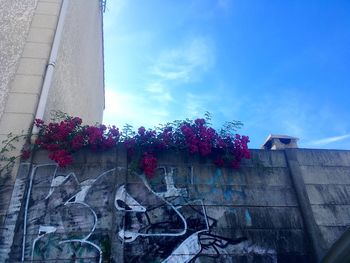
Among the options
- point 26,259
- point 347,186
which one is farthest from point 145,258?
point 347,186

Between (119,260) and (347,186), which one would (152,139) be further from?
(347,186)

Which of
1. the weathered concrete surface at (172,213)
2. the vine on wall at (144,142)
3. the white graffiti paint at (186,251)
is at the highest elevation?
the vine on wall at (144,142)

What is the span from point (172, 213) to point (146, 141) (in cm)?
101

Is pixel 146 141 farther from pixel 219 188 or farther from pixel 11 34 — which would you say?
pixel 11 34

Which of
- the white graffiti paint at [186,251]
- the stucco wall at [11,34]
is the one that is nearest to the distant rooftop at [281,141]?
the white graffiti paint at [186,251]

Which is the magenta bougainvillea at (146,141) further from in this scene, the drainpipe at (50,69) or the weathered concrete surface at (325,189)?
the weathered concrete surface at (325,189)

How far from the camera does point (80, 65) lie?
255 inches

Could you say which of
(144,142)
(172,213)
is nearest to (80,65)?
(144,142)

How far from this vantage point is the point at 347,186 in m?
4.21

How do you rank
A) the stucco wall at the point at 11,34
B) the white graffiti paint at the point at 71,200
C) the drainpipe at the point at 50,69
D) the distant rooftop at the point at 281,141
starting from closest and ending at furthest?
the white graffiti paint at the point at 71,200 < the drainpipe at the point at 50,69 < the stucco wall at the point at 11,34 < the distant rooftop at the point at 281,141

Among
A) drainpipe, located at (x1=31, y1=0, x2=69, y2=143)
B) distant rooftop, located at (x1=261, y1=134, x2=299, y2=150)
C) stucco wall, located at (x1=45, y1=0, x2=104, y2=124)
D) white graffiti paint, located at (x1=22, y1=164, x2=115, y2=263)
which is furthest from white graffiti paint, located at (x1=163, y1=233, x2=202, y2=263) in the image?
stucco wall, located at (x1=45, y1=0, x2=104, y2=124)

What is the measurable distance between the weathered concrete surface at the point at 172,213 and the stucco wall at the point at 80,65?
1295 mm

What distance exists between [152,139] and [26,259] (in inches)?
79.4

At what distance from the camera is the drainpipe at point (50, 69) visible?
408cm
